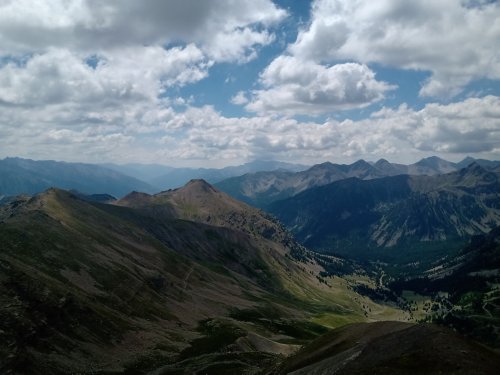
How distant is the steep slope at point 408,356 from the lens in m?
50.1

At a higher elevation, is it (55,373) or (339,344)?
(339,344)

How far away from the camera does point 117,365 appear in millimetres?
114438

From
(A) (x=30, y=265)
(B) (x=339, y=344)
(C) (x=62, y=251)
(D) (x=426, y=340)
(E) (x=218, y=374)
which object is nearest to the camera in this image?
(D) (x=426, y=340)

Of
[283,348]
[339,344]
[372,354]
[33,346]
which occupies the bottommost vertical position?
[283,348]

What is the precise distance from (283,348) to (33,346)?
82.8 metres

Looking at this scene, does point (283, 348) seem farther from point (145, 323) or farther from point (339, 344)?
point (339, 344)

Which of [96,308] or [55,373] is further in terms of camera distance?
[96,308]

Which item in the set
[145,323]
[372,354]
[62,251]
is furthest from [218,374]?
[62,251]

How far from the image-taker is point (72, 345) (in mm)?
116062

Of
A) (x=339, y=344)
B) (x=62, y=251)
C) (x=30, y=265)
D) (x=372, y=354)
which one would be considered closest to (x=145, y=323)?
(x=30, y=265)

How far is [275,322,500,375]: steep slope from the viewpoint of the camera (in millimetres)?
50094

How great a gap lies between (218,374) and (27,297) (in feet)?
189

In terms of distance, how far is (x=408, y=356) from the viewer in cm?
5494

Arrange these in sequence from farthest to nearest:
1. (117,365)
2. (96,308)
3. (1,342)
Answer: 1. (96,308)
2. (117,365)
3. (1,342)
